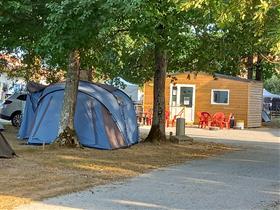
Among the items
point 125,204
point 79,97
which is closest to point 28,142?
point 79,97

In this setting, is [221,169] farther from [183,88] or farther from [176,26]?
[183,88]

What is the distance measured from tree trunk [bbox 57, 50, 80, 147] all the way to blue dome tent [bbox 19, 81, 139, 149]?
75 centimetres

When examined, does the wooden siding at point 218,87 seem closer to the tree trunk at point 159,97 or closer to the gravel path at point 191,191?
the tree trunk at point 159,97

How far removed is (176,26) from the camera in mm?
15883

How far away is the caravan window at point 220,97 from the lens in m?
34.5

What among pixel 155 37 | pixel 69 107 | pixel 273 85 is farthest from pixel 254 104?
pixel 273 85

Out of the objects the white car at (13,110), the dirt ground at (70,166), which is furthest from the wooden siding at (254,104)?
the dirt ground at (70,166)

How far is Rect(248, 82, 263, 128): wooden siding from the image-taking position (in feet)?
112

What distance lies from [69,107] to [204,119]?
1735 cm

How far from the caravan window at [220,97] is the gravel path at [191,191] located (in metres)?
20.3

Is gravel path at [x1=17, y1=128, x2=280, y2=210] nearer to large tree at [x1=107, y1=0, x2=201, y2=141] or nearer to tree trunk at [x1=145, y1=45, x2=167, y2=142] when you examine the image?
large tree at [x1=107, y1=0, x2=201, y2=141]

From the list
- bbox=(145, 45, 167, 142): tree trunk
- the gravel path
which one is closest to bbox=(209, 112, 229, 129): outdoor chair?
bbox=(145, 45, 167, 142): tree trunk

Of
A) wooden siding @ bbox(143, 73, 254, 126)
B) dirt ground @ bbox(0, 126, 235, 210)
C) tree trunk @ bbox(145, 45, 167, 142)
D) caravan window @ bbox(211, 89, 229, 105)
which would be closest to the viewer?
dirt ground @ bbox(0, 126, 235, 210)

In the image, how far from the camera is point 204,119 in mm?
32281
